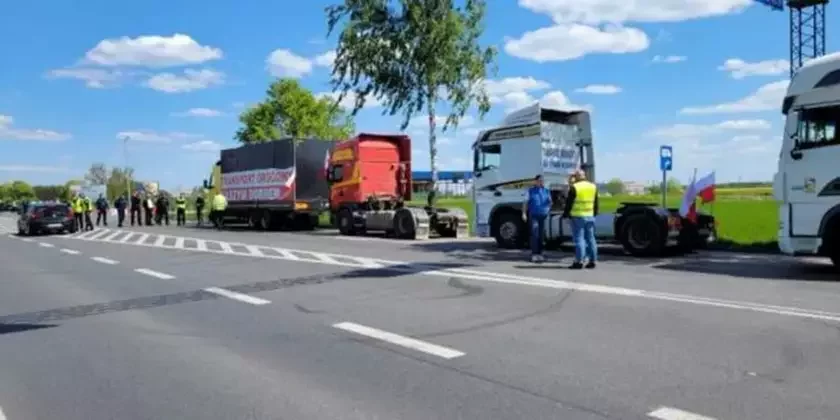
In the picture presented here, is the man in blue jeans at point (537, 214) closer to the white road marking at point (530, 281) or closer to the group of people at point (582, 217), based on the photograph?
the group of people at point (582, 217)

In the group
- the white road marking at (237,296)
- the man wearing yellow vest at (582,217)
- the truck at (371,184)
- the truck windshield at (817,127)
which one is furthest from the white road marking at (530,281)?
the truck at (371,184)

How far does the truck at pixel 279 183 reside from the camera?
27922 millimetres

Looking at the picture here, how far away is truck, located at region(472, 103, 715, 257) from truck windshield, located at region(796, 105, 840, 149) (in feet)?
12.4

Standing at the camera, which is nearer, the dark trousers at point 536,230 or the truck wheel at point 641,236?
the dark trousers at point 536,230

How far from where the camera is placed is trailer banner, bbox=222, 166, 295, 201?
27.9 metres

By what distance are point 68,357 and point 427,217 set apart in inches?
635

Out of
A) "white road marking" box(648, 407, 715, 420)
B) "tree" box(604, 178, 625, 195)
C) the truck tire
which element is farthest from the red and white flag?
"tree" box(604, 178, 625, 195)

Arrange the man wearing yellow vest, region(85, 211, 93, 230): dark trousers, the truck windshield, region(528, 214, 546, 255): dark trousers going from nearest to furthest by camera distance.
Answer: the truck windshield
the man wearing yellow vest
region(528, 214, 546, 255): dark trousers
region(85, 211, 93, 230): dark trousers

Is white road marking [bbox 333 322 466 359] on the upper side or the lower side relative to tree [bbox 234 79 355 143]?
lower

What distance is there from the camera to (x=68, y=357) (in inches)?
254

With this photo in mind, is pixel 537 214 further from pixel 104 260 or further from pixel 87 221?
pixel 87 221

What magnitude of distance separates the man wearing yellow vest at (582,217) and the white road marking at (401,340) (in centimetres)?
577

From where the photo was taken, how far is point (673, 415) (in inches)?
173

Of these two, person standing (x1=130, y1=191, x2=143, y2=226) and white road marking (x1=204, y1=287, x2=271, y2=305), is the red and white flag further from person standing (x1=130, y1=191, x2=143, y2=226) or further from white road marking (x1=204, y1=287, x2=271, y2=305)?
person standing (x1=130, y1=191, x2=143, y2=226)
